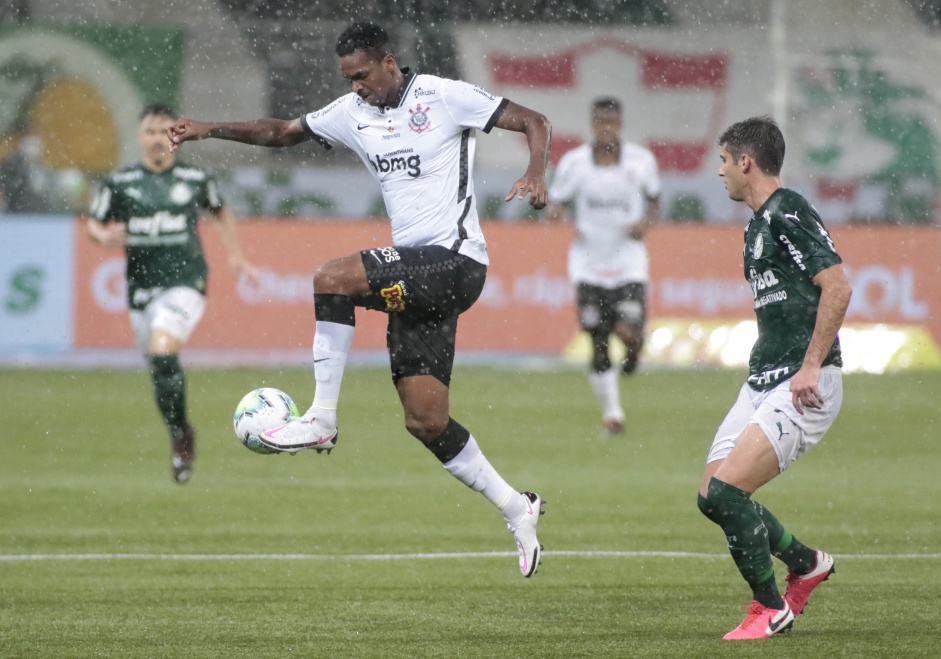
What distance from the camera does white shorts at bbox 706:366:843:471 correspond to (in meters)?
5.75

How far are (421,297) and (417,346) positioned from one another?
1.03 ft

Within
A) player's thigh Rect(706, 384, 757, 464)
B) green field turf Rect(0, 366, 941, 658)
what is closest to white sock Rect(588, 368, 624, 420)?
green field turf Rect(0, 366, 941, 658)

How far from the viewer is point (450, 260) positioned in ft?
21.8

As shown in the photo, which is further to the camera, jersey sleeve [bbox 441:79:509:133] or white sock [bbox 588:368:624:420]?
white sock [bbox 588:368:624:420]

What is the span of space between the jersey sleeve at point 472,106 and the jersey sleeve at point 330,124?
1.58 ft

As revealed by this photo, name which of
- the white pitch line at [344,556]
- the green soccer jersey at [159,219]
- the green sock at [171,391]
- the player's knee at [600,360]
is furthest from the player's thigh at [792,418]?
the player's knee at [600,360]

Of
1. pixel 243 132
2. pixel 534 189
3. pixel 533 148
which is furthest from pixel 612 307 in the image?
pixel 534 189

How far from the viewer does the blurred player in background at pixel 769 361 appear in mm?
5715

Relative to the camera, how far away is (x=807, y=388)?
5523 millimetres

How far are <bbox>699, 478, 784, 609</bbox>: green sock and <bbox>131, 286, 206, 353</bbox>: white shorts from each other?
5.33 m

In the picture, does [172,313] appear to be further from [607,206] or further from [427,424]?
[607,206]

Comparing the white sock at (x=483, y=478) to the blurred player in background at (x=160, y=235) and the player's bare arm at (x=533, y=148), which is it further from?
the blurred player in background at (x=160, y=235)

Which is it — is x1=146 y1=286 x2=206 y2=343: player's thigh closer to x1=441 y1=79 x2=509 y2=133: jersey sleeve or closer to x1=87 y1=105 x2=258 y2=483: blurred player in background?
x1=87 y1=105 x2=258 y2=483: blurred player in background

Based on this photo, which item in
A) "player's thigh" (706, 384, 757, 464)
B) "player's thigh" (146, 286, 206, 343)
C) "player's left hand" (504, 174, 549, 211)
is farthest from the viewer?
"player's thigh" (146, 286, 206, 343)
